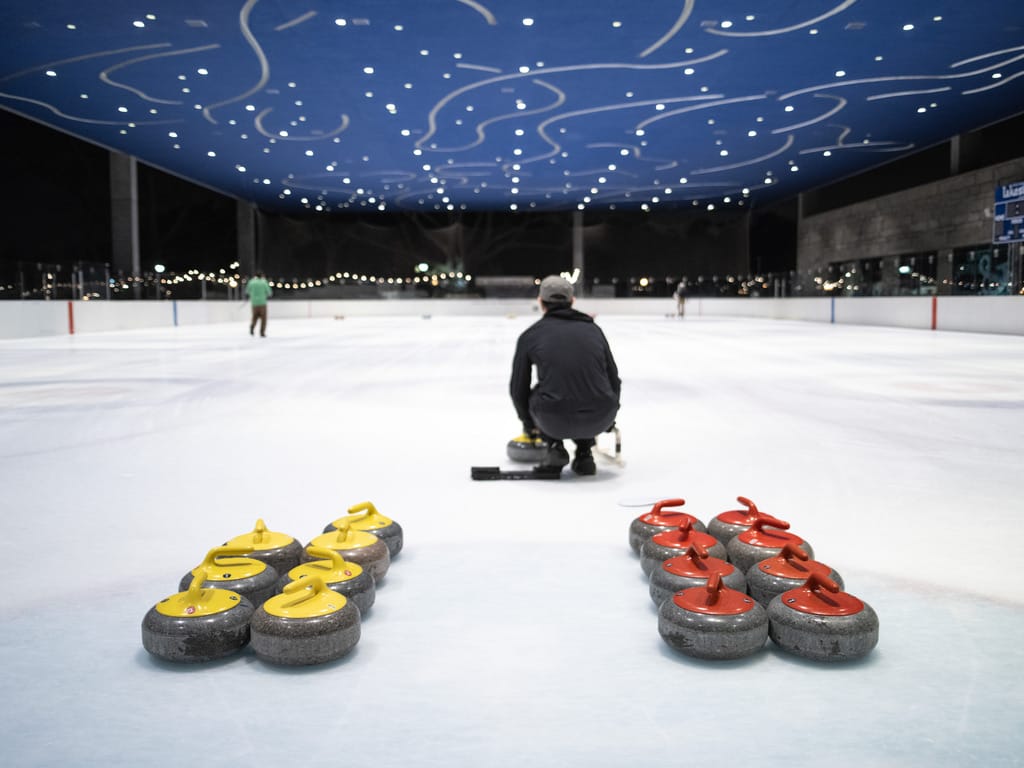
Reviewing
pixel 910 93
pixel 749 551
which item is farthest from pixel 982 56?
pixel 749 551

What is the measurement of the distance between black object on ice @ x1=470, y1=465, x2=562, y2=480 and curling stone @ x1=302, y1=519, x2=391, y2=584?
1492 millimetres

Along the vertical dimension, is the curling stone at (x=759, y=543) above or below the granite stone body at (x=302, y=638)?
above

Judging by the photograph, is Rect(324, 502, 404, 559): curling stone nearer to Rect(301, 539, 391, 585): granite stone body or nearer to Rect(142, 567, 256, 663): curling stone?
Rect(301, 539, 391, 585): granite stone body

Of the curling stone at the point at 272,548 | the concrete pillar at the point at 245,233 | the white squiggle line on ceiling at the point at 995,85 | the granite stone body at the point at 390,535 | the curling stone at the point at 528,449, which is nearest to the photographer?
the curling stone at the point at 272,548

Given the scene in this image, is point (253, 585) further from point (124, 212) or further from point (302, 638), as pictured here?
point (124, 212)

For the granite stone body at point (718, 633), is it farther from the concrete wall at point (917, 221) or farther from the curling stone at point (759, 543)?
the concrete wall at point (917, 221)

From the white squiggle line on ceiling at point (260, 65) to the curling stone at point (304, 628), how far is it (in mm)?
12687

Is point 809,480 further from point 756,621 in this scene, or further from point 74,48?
point 74,48

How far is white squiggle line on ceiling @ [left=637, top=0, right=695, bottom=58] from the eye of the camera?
1262cm

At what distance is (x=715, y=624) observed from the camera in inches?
79.5

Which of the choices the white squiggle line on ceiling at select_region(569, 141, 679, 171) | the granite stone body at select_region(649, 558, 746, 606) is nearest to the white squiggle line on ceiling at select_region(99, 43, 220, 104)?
the white squiggle line on ceiling at select_region(569, 141, 679, 171)

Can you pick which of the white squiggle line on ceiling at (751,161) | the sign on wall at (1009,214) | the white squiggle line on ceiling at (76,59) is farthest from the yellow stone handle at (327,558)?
the white squiggle line on ceiling at (751,161)

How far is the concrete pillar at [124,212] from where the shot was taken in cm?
2488

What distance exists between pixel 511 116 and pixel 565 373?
684 inches
